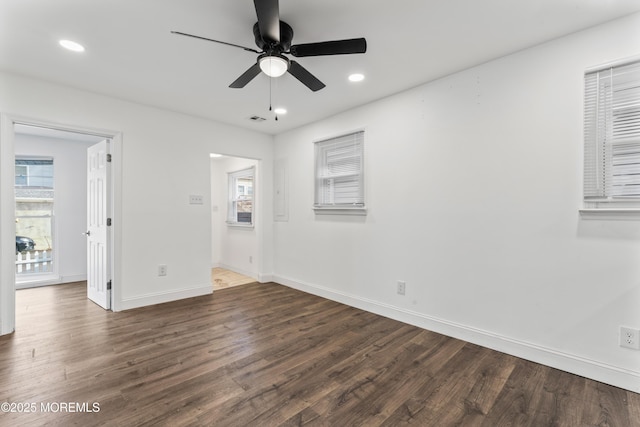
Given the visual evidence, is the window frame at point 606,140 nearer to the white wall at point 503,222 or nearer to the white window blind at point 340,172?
the white wall at point 503,222

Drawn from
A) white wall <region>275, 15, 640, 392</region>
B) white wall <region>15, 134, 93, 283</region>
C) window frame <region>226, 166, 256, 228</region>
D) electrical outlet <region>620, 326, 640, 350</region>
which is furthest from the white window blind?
white wall <region>15, 134, 93, 283</region>

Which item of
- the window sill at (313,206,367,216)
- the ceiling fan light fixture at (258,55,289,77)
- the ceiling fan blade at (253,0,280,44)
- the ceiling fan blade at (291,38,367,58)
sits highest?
the ceiling fan blade at (253,0,280,44)

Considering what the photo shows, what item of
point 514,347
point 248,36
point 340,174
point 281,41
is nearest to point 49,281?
point 340,174

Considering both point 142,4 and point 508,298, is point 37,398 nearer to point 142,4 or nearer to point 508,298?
point 142,4

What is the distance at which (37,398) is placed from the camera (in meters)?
1.83

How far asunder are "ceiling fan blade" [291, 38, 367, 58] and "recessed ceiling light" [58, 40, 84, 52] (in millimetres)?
1876

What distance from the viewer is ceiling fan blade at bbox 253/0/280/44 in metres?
1.56

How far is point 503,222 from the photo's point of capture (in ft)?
8.25

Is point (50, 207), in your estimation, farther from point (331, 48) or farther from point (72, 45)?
point (331, 48)

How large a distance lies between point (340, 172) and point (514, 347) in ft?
8.70

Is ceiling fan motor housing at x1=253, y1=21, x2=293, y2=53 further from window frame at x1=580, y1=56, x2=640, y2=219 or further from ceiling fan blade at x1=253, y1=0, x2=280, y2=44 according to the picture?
window frame at x1=580, y1=56, x2=640, y2=219

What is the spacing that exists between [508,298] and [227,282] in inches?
160

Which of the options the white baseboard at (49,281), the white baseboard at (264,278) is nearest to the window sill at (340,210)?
the white baseboard at (264,278)

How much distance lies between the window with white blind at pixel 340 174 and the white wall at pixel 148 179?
1.53m
